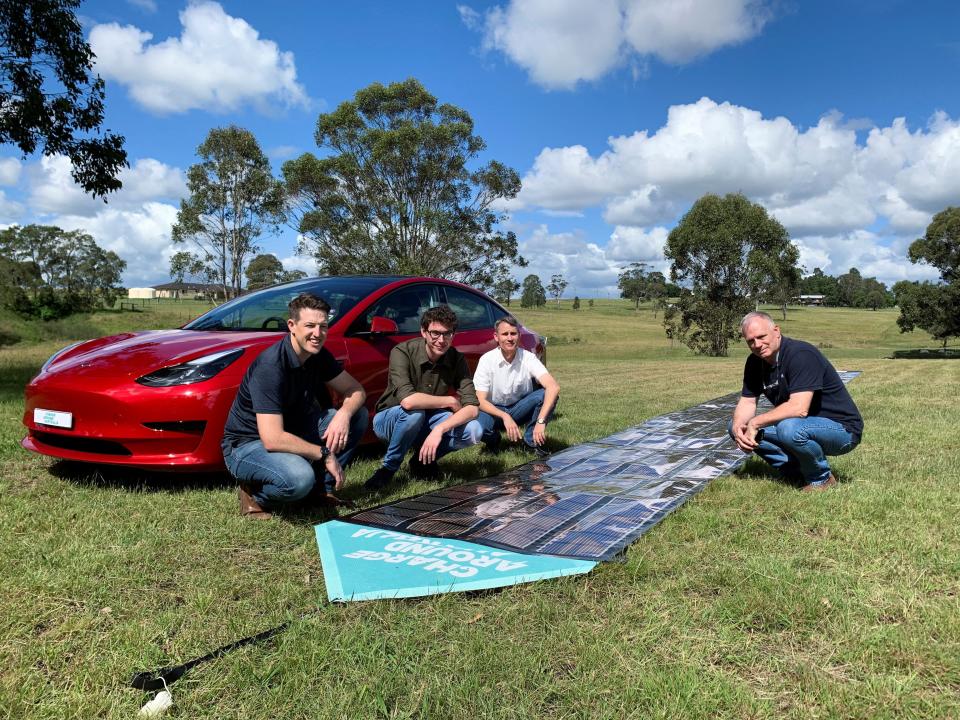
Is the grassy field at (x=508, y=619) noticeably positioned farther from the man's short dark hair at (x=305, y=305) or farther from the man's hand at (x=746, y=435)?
the man's short dark hair at (x=305, y=305)

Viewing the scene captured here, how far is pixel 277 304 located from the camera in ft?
15.9

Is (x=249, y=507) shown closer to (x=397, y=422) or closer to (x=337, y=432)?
(x=337, y=432)

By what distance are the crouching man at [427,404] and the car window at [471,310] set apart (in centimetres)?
121

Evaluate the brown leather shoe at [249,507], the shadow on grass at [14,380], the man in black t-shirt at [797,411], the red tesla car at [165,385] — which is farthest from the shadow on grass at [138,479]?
the shadow on grass at [14,380]

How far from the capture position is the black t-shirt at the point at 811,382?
3.81 meters

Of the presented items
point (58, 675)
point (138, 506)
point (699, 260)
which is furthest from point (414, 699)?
point (699, 260)

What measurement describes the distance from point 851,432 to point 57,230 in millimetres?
59303

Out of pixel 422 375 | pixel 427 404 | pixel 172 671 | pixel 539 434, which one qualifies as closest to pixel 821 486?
pixel 539 434

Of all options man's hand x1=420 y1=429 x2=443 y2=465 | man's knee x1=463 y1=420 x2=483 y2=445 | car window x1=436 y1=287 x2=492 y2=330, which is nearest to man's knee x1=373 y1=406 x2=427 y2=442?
man's hand x1=420 y1=429 x2=443 y2=465

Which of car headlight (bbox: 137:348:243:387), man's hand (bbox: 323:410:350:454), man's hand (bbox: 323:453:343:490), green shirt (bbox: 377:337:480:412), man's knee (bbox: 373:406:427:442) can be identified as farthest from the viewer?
→ green shirt (bbox: 377:337:480:412)

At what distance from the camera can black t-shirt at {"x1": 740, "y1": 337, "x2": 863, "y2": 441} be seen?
3.81 m

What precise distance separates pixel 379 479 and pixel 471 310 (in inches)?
86.1

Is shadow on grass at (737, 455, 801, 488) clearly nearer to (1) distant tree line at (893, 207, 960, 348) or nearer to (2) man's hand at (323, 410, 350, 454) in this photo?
(2) man's hand at (323, 410, 350, 454)

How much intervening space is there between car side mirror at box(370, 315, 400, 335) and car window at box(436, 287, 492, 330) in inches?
39.8
